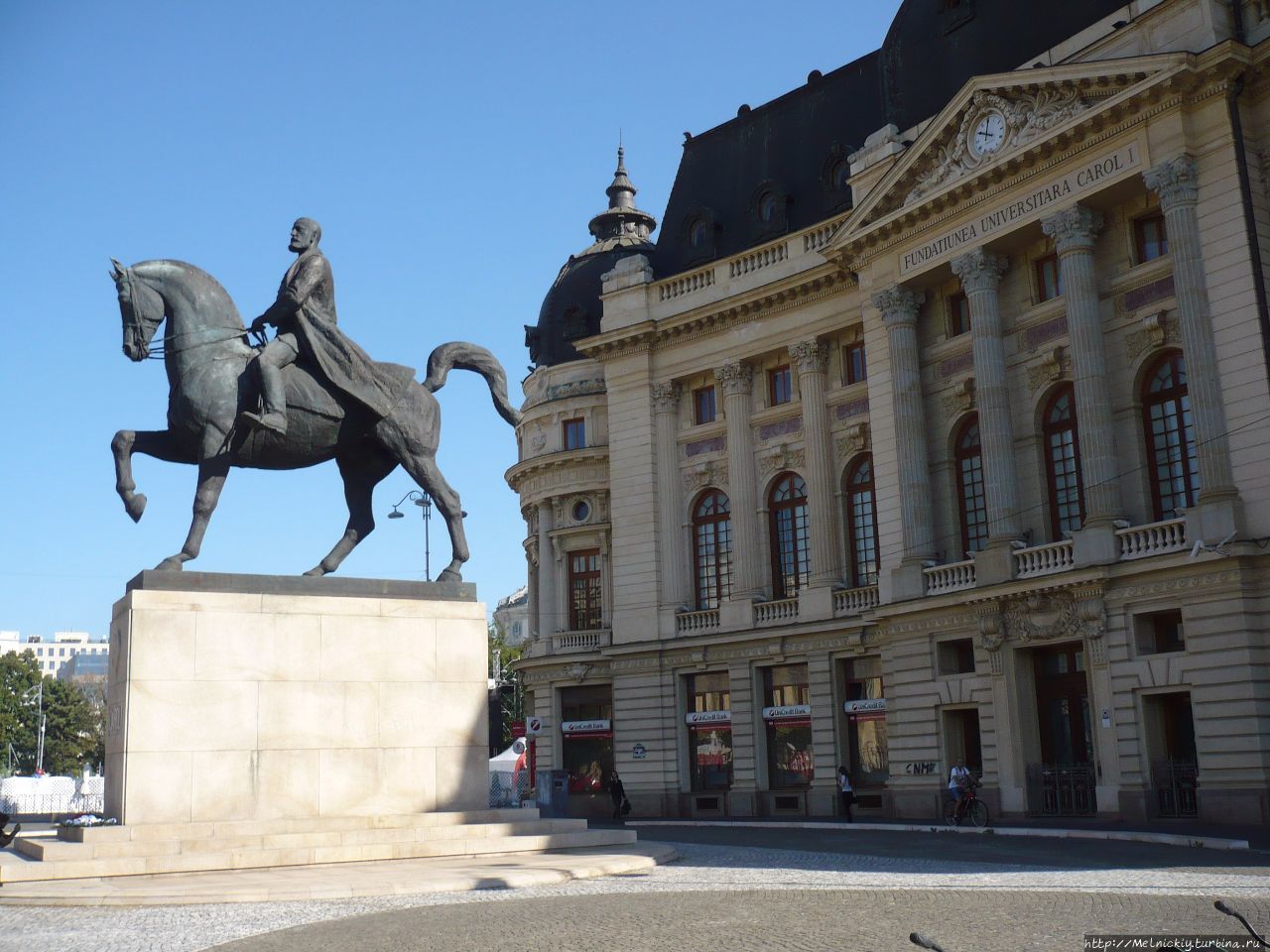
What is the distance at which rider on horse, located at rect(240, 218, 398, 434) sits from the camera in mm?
19562

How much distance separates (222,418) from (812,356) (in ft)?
101

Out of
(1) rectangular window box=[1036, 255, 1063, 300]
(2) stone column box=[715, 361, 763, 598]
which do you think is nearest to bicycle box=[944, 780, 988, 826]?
(2) stone column box=[715, 361, 763, 598]

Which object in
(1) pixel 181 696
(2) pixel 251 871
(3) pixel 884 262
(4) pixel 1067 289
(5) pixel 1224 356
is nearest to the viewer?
(2) pixel 251 871

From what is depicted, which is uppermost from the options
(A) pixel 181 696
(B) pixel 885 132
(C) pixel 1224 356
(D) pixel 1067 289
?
(B) pixel 885 132

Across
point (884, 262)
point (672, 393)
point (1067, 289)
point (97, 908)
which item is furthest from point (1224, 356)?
point (97, 908)

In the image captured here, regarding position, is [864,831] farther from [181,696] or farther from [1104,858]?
[181,696]

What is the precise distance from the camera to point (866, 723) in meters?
44.8

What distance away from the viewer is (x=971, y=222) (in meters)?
39.7

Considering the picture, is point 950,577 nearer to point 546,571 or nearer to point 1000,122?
point 1000,122

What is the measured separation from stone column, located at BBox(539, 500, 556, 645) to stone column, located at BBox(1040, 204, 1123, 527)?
25.9m

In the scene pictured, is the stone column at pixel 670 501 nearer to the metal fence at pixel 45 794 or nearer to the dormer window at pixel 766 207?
the dormer window at pixel 766 207

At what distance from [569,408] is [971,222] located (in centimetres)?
2183

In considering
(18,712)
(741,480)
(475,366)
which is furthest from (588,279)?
(18,712)

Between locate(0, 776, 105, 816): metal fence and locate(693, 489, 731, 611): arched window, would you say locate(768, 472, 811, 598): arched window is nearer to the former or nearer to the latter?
locate(693, 489, 731, 611): arched window
